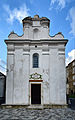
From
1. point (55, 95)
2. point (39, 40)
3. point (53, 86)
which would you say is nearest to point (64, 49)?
point (39, 40)

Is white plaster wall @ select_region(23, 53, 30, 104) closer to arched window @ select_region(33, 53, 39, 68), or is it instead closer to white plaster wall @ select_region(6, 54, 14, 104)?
arched window @ select_region(33, 53, 39, 68)

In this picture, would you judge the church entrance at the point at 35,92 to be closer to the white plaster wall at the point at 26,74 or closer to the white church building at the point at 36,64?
the white church building at the point at 36,64

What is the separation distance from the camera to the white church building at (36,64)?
44.2ft

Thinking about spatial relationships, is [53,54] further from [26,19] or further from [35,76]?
[26,19]

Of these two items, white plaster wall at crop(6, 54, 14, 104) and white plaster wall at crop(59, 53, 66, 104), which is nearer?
white plaster wall at crop(59, 53, 66, 104)

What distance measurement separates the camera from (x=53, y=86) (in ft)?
44.5

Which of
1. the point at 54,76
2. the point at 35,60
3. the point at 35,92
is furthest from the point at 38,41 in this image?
the point at 35,92

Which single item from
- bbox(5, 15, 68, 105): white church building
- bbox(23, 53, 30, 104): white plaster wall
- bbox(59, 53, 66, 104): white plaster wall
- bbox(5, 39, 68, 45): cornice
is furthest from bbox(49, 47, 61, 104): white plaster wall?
bbox(23, 53, 30, 104): white plaster wall

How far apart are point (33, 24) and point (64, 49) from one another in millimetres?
4826

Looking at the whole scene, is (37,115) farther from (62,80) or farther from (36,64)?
(36,64)

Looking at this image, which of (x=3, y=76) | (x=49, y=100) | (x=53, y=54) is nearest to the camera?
(x=49, y=100)

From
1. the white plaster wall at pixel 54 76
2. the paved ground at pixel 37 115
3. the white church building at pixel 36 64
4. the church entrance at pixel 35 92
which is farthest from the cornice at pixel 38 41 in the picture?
the paved ground at pixel 37 115

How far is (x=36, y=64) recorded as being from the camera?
14.4m

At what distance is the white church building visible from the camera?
13.5 meters
